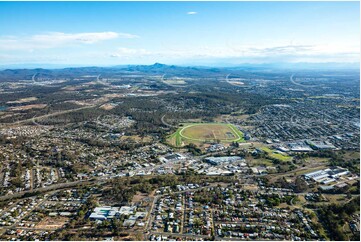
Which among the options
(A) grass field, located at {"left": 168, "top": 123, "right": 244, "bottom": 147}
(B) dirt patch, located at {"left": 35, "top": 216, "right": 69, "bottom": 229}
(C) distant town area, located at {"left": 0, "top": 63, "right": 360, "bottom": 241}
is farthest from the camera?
(A) grass field, located at {"left": 168, "top": 123, "right": 244, "bottom": 147}

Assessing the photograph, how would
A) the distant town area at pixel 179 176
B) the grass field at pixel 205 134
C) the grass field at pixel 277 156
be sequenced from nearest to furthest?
1. the distant town area at pixel 179 176
2. the grass field at pixel 277 156
3. the grass field at pixel 205 134

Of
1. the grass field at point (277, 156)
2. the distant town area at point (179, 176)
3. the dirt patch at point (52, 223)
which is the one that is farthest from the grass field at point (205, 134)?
the dirt patch at point (52, 223)

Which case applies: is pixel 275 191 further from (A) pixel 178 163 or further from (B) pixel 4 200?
(B) pixel 4 200

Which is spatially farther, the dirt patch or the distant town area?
the dirt patch

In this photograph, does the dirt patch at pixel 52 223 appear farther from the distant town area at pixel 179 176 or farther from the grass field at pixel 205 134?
the grass field at pixel 205 134

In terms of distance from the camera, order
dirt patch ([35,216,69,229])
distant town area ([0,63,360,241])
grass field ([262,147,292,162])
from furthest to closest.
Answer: grass field ([262,147,292,162]), dirt patch ([35,216,69,229]), distant town area ([0,63,360,241])

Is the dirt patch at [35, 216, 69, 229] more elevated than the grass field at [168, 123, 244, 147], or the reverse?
the grass field at [168, 123, 244, 147]

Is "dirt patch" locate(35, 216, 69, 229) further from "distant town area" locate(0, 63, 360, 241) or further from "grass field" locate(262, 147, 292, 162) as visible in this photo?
"grass field" locate(262, 147, 292, 162)

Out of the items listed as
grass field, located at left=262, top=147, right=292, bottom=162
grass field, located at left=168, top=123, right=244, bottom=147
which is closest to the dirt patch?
grass field, located at left=168, top=123, right=244, bottom=147

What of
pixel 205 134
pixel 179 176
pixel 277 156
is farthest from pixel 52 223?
pixel 205 134

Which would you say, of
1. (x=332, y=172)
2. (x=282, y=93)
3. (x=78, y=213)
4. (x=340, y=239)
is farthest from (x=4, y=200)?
(x=282, y=93)
